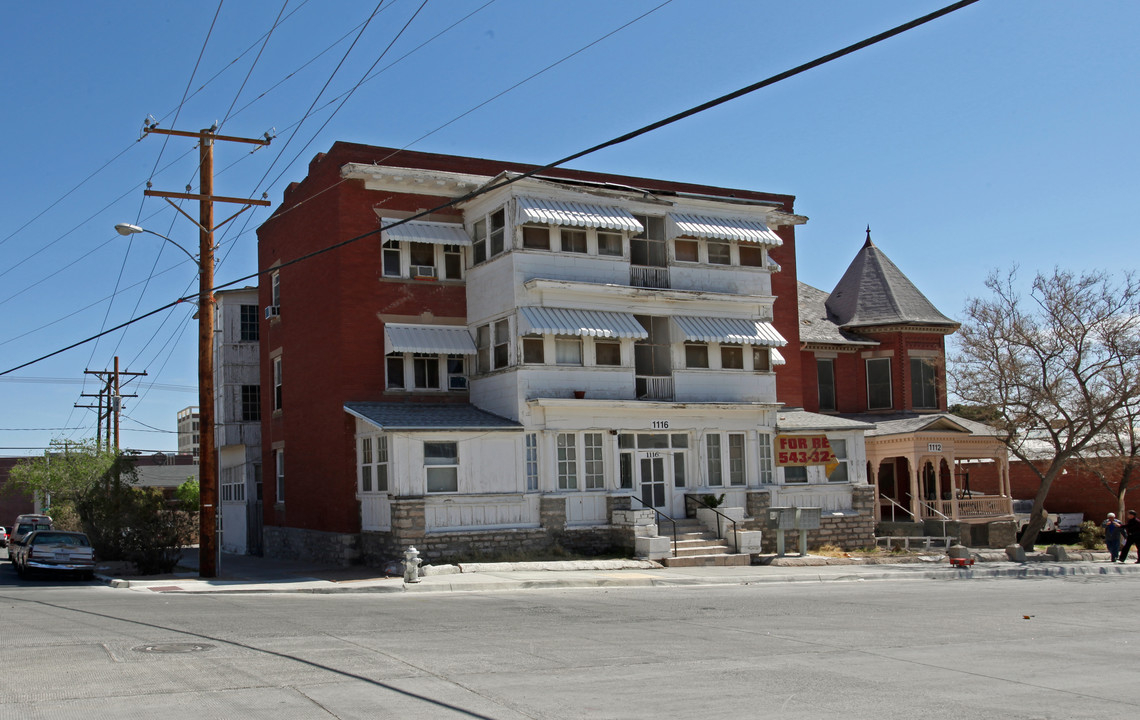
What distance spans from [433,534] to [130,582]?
7177 millimetres

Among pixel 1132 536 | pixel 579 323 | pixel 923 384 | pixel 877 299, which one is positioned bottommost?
pixel 1132 536

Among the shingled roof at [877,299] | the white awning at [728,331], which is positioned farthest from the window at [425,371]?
the shingled roof at [877,299]

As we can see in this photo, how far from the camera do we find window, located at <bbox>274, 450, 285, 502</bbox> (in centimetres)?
3384

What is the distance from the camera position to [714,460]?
30703 mm

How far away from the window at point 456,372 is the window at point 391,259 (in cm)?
290

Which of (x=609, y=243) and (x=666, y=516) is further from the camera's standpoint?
(x=609, y=243)

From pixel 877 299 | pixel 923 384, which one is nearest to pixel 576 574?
pixel 923 384

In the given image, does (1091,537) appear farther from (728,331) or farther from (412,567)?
(412,567)

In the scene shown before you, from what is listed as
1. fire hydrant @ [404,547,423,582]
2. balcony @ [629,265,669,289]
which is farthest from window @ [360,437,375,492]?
balcony @ [629,265,669,289]

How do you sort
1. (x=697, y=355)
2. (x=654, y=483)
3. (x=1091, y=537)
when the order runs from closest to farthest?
1. (x=654, y=483)
2. (x=697, y=355)
3. (x=1091, y=537)

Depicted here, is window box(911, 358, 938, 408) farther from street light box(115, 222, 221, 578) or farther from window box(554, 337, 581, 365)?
street light box(115, 222, 221, 578)

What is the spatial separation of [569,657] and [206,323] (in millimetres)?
16040

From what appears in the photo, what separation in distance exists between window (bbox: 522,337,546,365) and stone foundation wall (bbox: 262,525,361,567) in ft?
21.8

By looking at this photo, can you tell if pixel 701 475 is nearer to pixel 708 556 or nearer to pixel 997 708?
pixel 708 556
